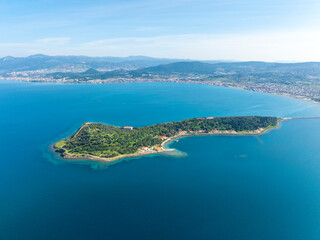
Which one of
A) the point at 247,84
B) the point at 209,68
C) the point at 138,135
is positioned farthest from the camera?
the point at 209,68

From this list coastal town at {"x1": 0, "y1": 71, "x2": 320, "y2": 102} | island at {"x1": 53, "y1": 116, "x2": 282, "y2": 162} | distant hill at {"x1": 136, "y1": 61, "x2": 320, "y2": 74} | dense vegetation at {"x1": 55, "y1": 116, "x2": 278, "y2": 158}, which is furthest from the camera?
distant hill at {"x1": 136, "y1": 61, "x2": 320, "y2": 74}

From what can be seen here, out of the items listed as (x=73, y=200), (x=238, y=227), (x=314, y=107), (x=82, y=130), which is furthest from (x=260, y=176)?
(x=314, y=107)

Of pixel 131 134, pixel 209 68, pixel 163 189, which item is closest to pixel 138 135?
pixel 131 134

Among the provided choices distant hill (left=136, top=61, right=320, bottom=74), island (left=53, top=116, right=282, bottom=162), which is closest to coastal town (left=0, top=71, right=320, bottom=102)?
distant hill (left=136, top=61, right=320, bottom=74)

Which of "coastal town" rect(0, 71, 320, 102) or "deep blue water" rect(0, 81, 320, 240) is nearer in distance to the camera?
"deep blue water" rect(0, 81, 320, 240)

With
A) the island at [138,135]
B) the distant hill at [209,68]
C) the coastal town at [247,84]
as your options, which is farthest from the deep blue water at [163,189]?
the distant hill at [209,68]

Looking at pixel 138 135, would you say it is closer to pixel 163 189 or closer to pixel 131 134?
pixel 131 134

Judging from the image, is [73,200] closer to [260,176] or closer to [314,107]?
[260,176]

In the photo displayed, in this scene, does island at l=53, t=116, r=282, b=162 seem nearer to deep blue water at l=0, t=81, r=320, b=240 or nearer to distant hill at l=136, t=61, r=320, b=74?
deep blue water at l=0, t=81, r=320, b=240
